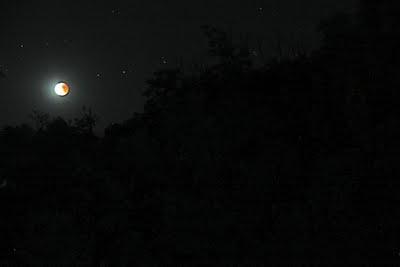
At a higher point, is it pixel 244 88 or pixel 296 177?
pixel 244 88

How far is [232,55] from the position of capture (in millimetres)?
27406

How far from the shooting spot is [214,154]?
1348cm

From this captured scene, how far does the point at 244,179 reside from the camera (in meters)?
12.5

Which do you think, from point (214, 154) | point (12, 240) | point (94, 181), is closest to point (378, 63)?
point (214, 154)

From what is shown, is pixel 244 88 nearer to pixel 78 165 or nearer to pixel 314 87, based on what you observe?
pixel 314 87

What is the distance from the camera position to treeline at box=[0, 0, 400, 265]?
35.0 feet

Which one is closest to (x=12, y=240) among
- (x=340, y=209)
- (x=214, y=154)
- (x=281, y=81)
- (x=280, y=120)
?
(x=214, y=154)

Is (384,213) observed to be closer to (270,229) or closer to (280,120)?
(270,229)

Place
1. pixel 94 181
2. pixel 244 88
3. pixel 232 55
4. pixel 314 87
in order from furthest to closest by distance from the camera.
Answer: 1. pixel 232 55
2. pixel 244 88
3. pixel 314 87
4. pixel 94 181

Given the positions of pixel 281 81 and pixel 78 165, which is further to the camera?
pixel 281 81

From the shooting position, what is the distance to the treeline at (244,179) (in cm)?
1068

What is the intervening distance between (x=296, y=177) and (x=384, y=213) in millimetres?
2583

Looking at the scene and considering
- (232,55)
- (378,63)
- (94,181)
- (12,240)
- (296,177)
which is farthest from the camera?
(232,55)

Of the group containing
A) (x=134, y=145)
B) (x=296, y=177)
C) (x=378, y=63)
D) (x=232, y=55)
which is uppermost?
(x=232, y=55)
